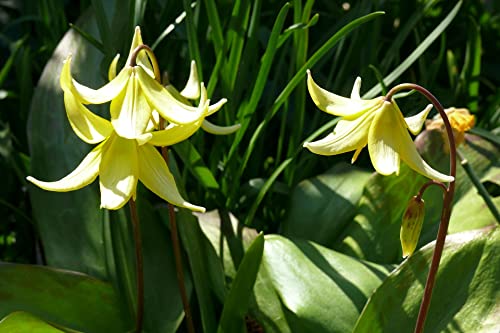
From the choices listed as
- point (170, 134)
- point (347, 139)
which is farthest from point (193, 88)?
point (347, 139)

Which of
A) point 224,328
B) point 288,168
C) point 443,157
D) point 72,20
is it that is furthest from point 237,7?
point 72,20

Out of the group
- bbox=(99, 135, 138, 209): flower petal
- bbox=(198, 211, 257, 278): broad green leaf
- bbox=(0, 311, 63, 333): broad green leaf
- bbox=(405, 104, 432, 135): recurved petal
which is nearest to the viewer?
bbox=(99, 135, 138, 209): flower petal

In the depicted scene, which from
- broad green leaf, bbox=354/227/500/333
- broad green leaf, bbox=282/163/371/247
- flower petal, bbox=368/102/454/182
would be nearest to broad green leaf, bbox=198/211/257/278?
broad green leaf, bbox=282/163/371/247

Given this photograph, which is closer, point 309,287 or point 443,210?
point 443,210

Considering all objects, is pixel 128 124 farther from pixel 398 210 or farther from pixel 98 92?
pixel 398 210

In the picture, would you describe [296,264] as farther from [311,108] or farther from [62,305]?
[311,108]

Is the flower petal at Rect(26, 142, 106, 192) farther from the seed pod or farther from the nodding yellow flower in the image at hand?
the seed pod
